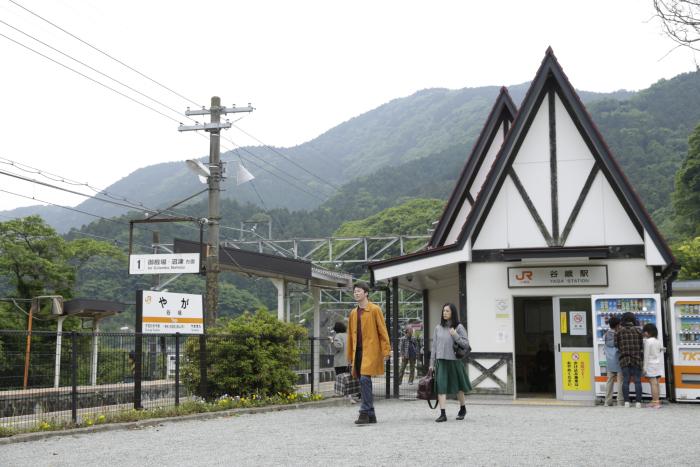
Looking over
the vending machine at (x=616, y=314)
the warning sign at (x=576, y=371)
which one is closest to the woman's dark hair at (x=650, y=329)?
the vending machine at (x=616, y=314)

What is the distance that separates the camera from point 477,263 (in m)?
16.5

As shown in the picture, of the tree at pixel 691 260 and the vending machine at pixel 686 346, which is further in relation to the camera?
the tree at pixel 691 260

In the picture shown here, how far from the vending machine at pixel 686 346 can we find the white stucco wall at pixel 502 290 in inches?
33.1

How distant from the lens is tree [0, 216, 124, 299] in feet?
104

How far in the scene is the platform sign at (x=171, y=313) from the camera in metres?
13.3

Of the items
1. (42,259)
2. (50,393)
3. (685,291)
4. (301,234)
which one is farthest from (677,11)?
(301,234)

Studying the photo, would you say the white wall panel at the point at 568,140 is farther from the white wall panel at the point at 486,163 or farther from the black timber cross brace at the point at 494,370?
the black timber cross brace at the point at 494,370

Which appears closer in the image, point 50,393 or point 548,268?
point 50,393

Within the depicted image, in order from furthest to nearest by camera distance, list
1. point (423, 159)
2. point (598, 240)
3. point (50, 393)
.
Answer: point (423, 159) → point (598, 240) → point (50, 393)

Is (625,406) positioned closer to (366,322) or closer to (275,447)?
(366,322)

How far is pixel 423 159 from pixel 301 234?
33.8 meters

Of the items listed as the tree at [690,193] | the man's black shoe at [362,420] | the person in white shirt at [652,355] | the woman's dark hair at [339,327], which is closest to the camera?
the man's black shoe at [362,420]

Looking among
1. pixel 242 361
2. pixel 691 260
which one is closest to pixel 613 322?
pixel 242 361

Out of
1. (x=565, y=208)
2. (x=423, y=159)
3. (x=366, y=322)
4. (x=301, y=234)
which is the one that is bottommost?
(x=366, y=322)
